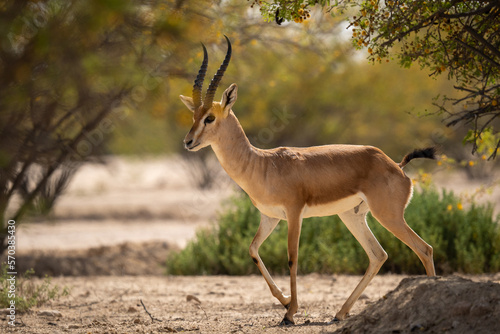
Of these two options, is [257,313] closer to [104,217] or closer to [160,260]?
[160,260]

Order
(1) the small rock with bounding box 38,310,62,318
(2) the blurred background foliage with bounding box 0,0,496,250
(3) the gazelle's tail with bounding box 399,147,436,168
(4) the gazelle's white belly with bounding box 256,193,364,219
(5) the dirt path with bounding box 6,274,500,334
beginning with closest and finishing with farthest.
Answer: (2) the blurred background foliage with bounding box 0,0,496,250
(5) the dirt path with bounding box 6,274,500,334
(4) the gazelle's white belly with bounding box 256,193,364,219
(3) the gazelle's tail with bounding box 399,147,436,168
(1) the small rock with bounding box 38,310,62,318

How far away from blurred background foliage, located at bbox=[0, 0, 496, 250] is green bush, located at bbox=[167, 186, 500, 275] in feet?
7.79

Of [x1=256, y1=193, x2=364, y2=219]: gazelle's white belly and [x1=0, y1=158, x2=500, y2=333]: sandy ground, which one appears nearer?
[x1=0, y1=158, x2=500, y2=333]: sandy ground

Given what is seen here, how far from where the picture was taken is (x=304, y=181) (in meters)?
6.72

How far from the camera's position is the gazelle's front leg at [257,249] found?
6844mm

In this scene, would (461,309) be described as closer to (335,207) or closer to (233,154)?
(335,207)

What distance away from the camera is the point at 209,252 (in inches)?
452

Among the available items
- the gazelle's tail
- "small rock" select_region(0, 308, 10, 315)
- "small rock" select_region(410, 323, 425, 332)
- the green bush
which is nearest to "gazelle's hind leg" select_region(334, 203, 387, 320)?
the gazelle's tail

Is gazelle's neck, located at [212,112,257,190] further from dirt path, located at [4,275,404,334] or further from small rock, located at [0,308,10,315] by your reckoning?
small rock, located at [0,308,10,315]

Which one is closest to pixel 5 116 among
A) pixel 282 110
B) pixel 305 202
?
pixel 305 202

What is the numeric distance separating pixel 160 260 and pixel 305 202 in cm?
673

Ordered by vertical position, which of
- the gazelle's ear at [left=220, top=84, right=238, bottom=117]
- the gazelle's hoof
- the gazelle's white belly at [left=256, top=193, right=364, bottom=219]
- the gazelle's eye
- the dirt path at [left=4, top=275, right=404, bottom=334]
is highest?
the gazelle's ear at [left=220, top=84, right=238, bottom=117]

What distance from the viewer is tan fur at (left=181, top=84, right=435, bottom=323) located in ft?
21.8

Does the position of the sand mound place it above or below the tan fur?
below
